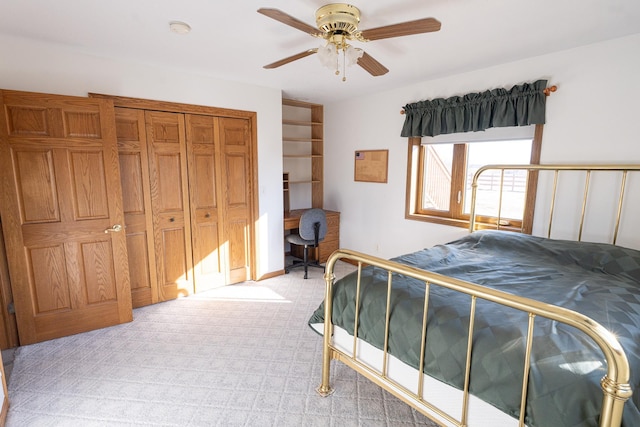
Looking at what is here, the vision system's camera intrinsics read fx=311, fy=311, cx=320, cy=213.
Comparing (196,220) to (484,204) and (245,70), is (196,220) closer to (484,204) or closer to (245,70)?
(245,70)

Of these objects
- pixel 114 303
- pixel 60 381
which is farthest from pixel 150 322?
pixel 60 381

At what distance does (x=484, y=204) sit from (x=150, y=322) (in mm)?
3401

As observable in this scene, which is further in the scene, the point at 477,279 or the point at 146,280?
the point at 146,280

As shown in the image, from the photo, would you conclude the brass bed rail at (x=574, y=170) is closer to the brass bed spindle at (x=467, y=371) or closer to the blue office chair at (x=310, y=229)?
the blue office chair at (x=310, y=229)

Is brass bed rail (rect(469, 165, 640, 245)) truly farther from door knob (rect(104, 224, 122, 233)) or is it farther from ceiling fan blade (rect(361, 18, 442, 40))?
door knob (rect(104, 224, 122, 233))

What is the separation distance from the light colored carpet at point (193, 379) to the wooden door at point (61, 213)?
26 cm

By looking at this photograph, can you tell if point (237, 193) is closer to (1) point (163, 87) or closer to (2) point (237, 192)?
(2) point (237, 192)

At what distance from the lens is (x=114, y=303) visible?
2736 millimetres

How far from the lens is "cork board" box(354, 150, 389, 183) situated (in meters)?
3.92

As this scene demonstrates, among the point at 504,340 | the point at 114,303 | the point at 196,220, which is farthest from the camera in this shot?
the point at 196,220

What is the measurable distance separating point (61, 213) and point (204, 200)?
122 cm

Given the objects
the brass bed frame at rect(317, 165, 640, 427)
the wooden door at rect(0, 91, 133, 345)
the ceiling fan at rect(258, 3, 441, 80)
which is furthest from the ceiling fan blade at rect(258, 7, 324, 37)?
the wooden door at rect(0, 91, 133, 345)

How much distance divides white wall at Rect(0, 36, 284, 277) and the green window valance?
1.62 m

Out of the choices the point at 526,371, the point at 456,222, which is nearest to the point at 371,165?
the point at 456,222
